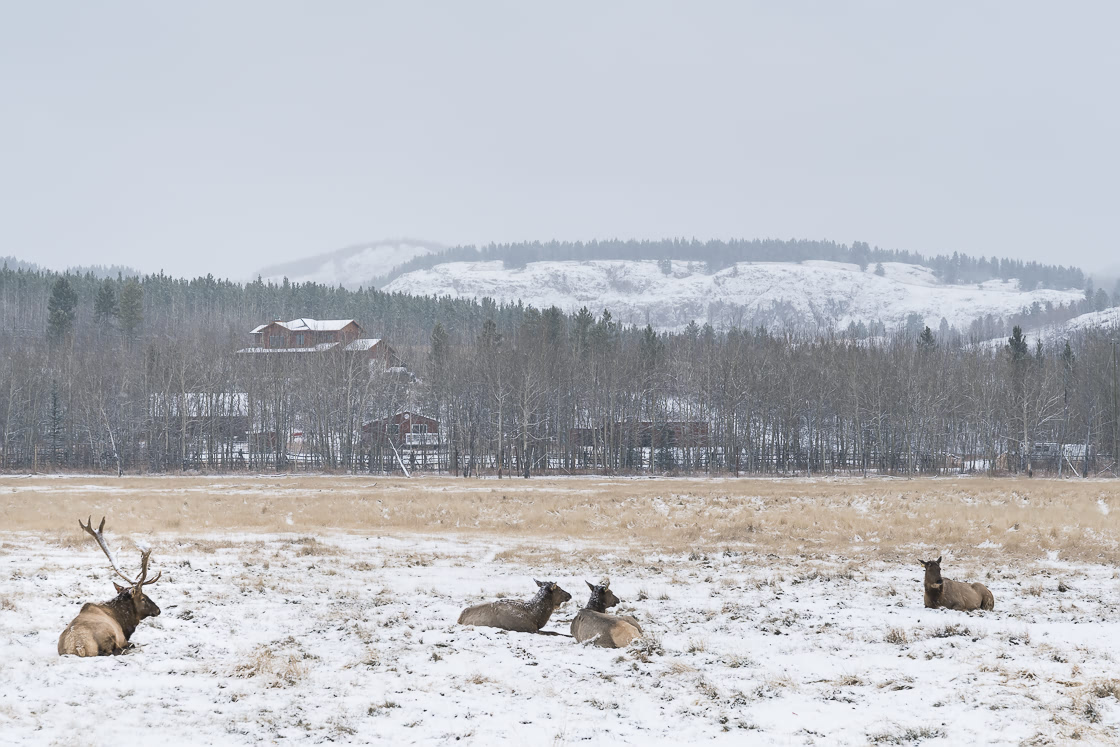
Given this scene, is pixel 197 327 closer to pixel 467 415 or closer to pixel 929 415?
pixel 467 415

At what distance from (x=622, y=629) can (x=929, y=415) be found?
83.4 m

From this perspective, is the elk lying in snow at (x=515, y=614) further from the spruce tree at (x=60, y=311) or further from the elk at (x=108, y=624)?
the spruce tree at (x=60, y=311)

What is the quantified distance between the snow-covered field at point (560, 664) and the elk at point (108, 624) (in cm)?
22

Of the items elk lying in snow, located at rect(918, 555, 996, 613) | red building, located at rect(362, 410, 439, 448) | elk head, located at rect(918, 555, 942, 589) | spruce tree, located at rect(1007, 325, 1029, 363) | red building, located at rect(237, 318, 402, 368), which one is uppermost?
red building, located at rect(237, 318, 402, 368)

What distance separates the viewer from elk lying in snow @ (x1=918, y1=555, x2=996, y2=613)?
13.7 m

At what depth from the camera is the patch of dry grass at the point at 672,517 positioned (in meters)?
24.0

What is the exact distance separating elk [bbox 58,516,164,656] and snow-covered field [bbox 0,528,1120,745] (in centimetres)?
22

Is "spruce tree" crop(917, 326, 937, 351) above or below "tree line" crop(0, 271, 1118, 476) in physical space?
above

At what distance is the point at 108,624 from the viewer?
10570mm

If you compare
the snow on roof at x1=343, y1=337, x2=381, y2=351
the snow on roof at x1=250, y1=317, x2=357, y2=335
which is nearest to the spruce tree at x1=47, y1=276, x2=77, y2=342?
the snow on roof at x1=250, y1=317, x2=357, y2=335

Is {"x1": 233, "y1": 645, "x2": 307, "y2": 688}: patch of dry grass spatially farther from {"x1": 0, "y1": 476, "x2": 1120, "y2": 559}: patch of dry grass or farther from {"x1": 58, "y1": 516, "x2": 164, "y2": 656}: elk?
{"x1": 0, "y1": 476, "x2": 1120, "y2": 559}: patch of dry grass

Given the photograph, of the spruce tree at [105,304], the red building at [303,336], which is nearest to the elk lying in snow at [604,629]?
the red building at [303,336]

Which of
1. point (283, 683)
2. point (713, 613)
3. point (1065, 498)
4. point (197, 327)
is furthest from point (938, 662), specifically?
point (197, 327)

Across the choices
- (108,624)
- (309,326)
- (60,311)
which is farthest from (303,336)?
(108,624)
